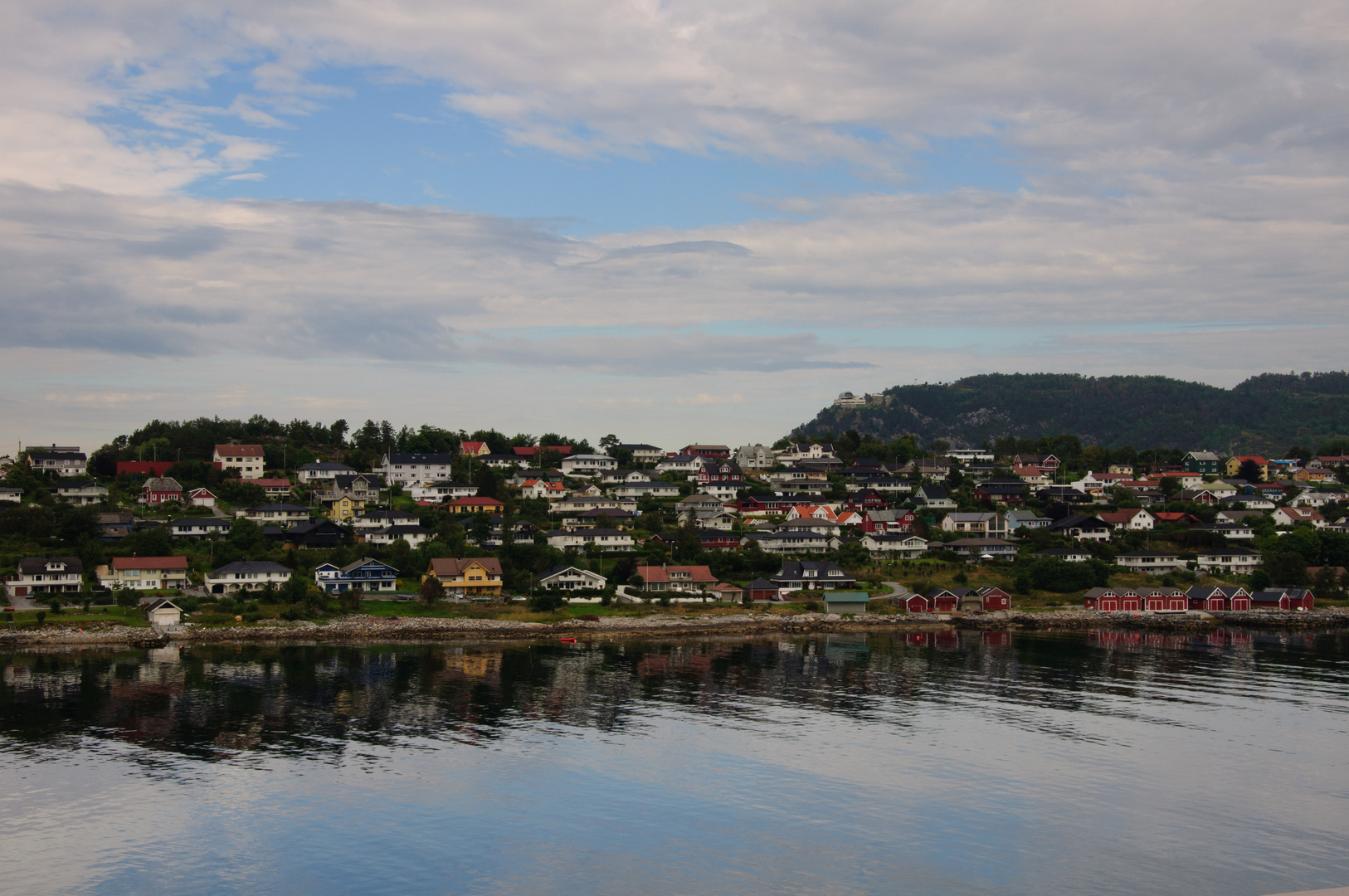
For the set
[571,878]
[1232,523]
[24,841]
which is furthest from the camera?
[1232,523]

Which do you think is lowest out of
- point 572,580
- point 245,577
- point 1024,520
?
point 572,580

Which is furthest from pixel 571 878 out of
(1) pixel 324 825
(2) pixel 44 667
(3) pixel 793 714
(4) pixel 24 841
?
(2) pixel 44 667

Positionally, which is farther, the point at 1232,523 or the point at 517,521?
the point at 1232,523

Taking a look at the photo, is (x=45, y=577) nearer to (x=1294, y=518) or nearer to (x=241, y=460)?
(x=241, y=460)

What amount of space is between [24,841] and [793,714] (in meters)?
21.4

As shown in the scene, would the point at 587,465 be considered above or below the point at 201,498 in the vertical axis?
above

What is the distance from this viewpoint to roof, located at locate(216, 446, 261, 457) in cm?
8094

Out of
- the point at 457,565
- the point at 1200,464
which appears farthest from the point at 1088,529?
the point at 1200,464

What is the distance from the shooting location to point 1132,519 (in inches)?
3024

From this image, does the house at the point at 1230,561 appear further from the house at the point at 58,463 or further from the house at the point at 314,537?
the house at the point at 58,463

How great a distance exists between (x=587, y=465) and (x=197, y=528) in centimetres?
3880

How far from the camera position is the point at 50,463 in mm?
78250

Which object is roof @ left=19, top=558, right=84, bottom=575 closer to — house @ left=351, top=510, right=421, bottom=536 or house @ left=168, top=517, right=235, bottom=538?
house @ left=168, top=517, right=235, bottom=538

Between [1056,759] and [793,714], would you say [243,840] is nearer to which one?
[793,714]
